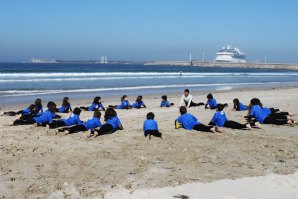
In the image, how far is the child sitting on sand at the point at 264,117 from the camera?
1155 cm

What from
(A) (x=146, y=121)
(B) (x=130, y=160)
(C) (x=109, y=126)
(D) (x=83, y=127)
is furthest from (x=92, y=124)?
(B) (x=130, y=160)

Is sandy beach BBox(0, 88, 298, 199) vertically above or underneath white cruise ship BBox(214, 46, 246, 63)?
underneath

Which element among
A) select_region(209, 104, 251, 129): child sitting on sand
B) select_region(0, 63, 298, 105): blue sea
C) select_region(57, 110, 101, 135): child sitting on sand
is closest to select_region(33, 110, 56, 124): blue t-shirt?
select_region(57, 110, 101, 135): child sitting on sand

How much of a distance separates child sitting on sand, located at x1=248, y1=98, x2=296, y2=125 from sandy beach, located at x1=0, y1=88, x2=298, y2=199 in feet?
3.01

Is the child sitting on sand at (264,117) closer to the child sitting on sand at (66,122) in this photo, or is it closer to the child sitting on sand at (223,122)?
the child sitting on sand at (223,122)

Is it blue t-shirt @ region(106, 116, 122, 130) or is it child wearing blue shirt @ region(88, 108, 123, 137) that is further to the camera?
blue t-shirt @ region(106, 116, 122, 130)

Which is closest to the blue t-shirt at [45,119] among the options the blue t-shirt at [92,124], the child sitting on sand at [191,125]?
the blue t-shirt at [92,124]

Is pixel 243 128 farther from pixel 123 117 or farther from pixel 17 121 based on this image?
pixel 17 121

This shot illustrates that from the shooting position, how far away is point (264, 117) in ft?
37.9

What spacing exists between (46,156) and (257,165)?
3.87 metres

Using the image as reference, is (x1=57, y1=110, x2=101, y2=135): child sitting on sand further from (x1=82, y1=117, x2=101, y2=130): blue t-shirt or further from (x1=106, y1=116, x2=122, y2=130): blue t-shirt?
(x1=106, y1=116, x2=122, y2=130): blue t-shirt

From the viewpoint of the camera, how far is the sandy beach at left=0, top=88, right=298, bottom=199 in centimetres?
602

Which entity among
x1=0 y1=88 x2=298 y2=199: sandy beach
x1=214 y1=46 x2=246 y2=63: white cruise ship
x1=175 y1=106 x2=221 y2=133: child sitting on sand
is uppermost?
x1=214 y1=46 x2=246 y2=63: white cruise ship

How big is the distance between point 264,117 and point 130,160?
5.58m
